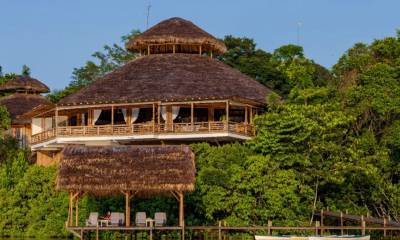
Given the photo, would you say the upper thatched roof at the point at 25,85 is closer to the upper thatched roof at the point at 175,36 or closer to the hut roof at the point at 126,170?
the upper thatched roof at the point at 175,36

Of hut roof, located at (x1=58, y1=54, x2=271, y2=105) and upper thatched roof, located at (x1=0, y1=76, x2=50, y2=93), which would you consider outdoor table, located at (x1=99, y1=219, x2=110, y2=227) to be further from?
upper thatched roof, located at (x1=0, y1=76, x2=50, y2=93)

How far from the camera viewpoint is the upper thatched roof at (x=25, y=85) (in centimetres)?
5057

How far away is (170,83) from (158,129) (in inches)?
110

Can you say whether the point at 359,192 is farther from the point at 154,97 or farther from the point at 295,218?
the point at 154,97

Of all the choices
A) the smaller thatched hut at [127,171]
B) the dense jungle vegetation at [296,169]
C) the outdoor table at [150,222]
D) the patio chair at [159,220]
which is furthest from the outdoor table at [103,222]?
the dense jungle vegetation at [296,169]

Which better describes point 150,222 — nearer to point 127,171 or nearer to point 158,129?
point 127,171

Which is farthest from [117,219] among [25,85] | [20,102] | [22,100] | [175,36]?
[25,85]

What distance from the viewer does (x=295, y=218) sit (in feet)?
104

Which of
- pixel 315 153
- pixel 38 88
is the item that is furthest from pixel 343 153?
pixel 38 88

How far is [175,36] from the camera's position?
41.3 metres

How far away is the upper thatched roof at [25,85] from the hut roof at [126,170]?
22.1m

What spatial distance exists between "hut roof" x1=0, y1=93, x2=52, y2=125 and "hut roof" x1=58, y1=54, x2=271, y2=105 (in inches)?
352

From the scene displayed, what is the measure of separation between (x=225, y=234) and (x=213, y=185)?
217cm

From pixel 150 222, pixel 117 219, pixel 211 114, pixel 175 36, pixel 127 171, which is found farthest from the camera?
pixel 175 36
